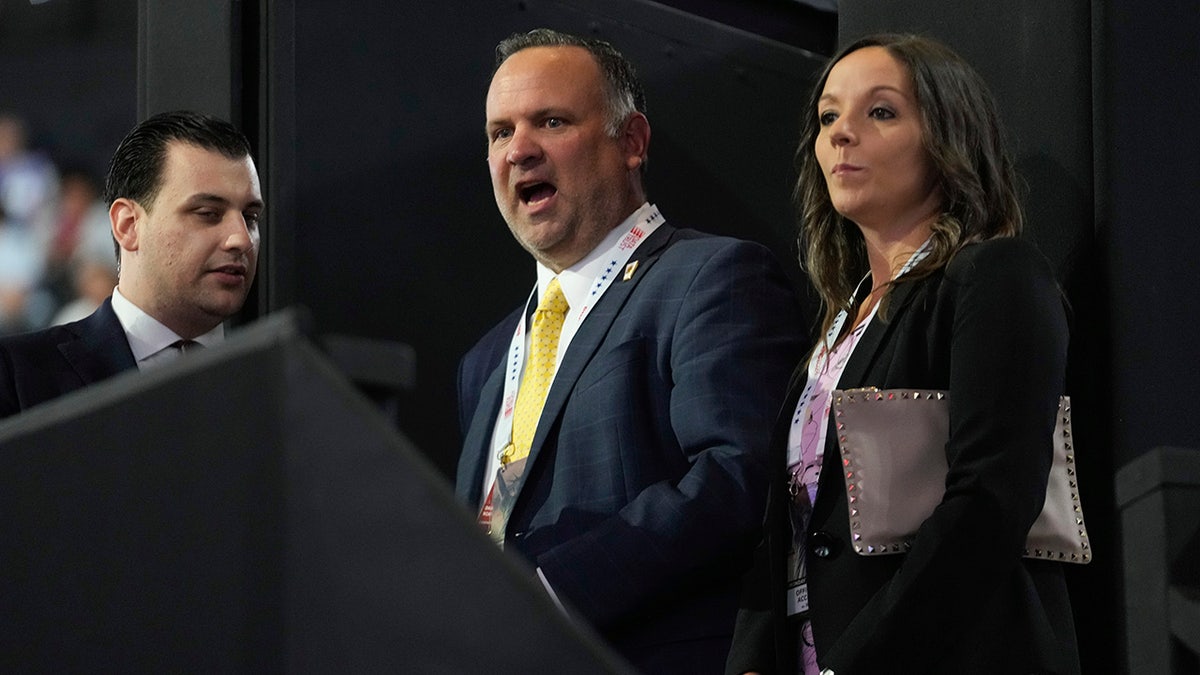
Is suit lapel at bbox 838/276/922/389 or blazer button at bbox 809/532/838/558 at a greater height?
suit lapel at bbox 838/276/922/389

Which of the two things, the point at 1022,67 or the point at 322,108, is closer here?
the point at 1022,67

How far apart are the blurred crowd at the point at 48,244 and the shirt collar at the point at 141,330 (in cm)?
534

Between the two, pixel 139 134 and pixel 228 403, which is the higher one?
pixel 139 134

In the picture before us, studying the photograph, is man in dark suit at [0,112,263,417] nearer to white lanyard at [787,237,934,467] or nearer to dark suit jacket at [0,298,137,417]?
dark suit jacket at [0,298,137,417]

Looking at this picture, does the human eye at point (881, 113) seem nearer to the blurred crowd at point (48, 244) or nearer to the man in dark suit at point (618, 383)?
the man in dark suit at point (618, 383)

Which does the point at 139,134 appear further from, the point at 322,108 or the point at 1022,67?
the point at 1022,67

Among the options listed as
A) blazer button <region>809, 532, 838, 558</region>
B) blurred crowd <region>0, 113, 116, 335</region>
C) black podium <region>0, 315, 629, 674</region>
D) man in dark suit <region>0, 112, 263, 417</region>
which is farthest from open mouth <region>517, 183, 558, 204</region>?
blurred crowd <region>0, 113, 116, 335</region>

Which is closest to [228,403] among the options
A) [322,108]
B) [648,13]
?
[322,108]

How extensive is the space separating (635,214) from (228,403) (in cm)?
201

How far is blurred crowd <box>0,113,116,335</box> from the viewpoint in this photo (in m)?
8.17

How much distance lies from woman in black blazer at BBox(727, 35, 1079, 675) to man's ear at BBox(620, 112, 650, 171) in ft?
1.65

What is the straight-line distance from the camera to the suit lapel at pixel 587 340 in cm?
271

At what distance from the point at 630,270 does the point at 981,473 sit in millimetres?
991

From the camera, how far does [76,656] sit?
1.13m
